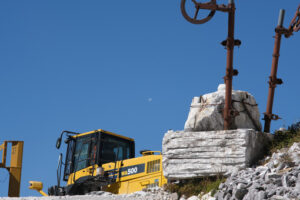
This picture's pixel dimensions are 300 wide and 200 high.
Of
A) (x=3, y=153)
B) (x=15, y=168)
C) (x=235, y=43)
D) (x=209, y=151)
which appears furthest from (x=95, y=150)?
(x=3, y=153)

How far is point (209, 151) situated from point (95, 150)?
4103mm

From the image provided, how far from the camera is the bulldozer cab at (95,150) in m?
15.1

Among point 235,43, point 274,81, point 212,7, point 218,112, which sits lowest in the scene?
point 218,112

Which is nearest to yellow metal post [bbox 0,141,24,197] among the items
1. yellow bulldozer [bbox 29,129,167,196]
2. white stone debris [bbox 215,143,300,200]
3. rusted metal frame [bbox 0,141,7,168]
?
rusted metal frame [bbox 0,141,7,168]

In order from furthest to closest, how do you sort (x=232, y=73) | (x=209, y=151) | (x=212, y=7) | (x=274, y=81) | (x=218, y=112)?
(x=274, y=81) < (x=218, y=112) < (x=232, y=73) < (x=212, y=7) < (x=209, y=151)

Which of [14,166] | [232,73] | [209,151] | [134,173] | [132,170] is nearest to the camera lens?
[209,151]

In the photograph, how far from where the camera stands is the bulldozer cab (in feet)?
49.6

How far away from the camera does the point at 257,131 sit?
12.8m

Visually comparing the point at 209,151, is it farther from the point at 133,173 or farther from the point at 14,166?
the point at 14,166

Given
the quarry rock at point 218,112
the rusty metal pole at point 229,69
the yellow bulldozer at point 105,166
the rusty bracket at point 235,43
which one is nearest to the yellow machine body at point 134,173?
the yellow bulldozer at point 105,166

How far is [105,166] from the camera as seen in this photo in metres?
15.0

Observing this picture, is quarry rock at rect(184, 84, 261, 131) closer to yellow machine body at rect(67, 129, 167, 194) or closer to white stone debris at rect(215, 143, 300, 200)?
yellow machine body at rect(67, 129, 167, 194)

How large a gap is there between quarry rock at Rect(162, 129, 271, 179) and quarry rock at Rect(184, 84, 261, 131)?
1.26 feet

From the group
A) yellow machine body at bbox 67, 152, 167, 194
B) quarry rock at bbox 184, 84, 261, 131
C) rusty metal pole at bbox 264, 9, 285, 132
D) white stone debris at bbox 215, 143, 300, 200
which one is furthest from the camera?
yellow machine body at bbox 67, 152, 167, 194
